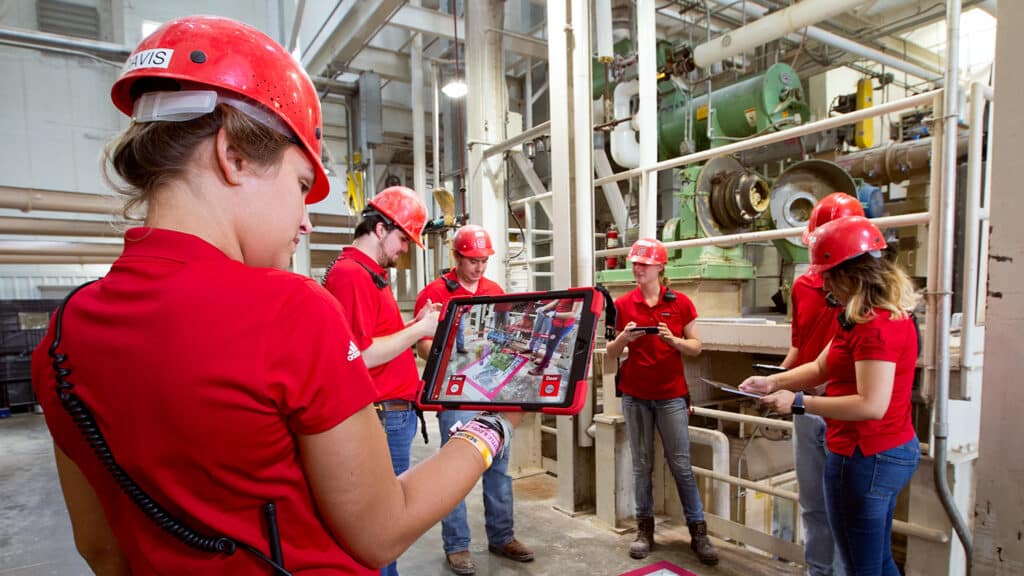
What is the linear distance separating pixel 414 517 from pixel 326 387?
0.24m

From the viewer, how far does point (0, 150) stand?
821 centimetres

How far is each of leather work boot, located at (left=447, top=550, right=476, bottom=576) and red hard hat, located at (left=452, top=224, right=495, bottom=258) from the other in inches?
69.0

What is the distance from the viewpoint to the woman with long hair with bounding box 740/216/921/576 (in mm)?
1905

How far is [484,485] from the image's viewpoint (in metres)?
3.34

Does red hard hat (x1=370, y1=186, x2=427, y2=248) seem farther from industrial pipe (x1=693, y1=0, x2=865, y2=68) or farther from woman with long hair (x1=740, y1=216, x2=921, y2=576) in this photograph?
industrial pipe (x1=693, y1=0, x2=865, y2=68)

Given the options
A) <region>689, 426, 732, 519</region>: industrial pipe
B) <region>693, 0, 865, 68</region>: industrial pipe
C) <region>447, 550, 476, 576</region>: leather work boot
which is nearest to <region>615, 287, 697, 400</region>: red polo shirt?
<region>689, 426, 732, 519</region>: industrial pipe

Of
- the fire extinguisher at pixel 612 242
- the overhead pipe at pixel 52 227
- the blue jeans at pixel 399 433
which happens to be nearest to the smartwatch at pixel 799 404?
the blue jeans at pixel 399 433

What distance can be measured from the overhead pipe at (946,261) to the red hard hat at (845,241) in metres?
0.58

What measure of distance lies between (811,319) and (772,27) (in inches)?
163

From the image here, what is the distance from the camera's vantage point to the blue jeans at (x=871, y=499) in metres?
1.98

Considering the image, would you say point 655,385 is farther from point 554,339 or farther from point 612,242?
point 554,339

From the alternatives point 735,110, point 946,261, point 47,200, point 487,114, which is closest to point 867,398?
point 946,261

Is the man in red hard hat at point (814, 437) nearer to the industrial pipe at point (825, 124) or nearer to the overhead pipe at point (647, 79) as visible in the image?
the industrial pipe at point (825, 124)

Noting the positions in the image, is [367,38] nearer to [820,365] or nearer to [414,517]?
[820,365]
